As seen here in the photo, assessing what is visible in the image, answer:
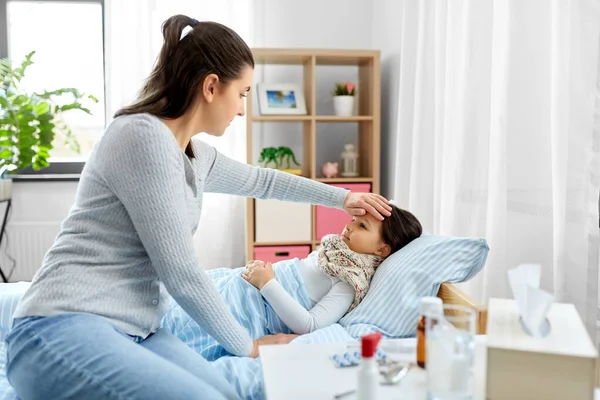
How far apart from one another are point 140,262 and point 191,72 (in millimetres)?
426

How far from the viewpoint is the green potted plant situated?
151 inches

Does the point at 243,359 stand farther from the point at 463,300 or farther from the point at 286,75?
the point at 286,75

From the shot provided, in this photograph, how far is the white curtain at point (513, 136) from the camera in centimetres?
189

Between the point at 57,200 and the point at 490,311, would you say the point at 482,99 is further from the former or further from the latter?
the point at 57,200

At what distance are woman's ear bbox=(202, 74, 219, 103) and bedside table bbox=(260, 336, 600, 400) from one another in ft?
1.88

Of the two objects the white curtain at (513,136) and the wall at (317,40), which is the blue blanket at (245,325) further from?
the wall at (317,40)

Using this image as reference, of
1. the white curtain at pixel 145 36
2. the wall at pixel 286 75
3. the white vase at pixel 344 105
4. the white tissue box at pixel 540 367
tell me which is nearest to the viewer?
the white tissue box at pixel 540 367

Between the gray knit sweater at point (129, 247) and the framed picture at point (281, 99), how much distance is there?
2.36 meters

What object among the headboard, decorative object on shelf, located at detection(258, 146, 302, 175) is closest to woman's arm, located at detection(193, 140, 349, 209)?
the headboard

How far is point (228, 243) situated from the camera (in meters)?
4.13

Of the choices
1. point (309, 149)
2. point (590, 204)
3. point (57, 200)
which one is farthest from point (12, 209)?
point (590, 204)

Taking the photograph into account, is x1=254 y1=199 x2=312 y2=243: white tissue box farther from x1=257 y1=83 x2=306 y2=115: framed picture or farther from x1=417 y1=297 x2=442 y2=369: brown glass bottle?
x1=417 y1=297 x2=442 y2=369: brown glass bottle

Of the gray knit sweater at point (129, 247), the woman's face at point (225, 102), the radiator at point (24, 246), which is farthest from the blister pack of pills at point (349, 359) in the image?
the radiator at point (24, 246)

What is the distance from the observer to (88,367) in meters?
1.20
